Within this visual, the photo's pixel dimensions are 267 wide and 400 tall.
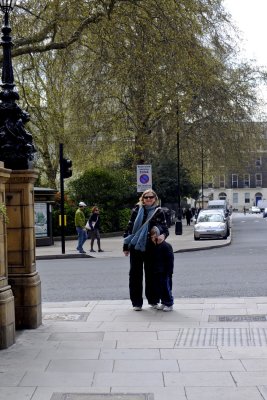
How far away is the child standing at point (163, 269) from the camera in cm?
992

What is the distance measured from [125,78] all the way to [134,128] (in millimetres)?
18223

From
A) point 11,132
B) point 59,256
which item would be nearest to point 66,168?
point 59,256

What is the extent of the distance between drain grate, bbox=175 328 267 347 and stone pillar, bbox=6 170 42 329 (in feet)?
6.21

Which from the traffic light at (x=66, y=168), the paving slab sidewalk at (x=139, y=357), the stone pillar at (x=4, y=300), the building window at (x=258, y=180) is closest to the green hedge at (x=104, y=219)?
the traffic light at (x=66, y=168)

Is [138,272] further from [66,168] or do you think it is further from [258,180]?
[258,180]

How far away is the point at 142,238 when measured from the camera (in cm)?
984

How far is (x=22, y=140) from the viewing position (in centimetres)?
895

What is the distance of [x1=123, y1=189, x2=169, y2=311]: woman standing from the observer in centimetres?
988

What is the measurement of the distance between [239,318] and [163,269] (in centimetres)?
128

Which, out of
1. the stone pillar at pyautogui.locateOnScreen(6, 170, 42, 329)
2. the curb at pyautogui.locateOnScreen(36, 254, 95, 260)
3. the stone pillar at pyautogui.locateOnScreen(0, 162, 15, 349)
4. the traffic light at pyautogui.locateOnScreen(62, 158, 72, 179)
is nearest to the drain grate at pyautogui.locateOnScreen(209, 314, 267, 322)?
the stone pillar at pyautogui.locateOnScreen(6, 170, 42, 329)

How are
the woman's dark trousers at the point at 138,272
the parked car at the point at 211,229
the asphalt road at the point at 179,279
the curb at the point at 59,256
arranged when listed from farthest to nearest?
the parked car at the point at 211,229 < the curb at the point at 59,256 < the asphalt road at the point at 179,279 < the woman's dark trousers at the point at 138,272

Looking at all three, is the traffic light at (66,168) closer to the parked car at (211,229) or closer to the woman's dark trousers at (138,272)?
the parked car at (211,229)

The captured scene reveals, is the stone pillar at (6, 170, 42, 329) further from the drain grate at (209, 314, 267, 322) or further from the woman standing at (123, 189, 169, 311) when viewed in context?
the drain grate at (209, 314, 267, 322)

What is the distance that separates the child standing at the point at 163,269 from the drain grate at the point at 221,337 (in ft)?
4.74
